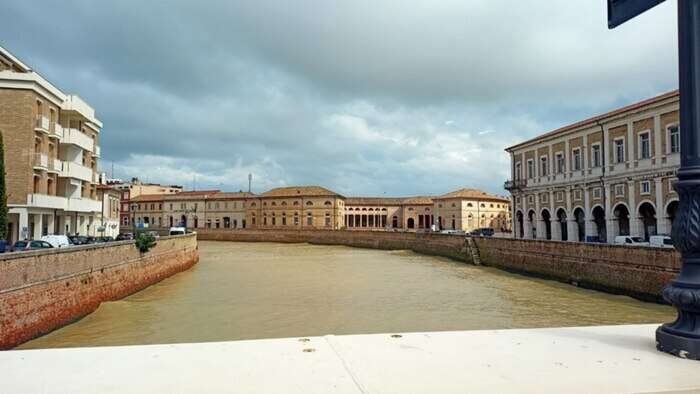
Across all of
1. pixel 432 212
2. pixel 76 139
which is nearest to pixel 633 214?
pixel 76 139

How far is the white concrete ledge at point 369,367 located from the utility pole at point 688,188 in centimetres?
41

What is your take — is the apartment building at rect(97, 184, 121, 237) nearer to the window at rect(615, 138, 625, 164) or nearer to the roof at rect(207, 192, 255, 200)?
the roof at rect(207, 192, 255, 200)

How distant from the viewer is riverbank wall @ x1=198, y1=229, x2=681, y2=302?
19.2 m

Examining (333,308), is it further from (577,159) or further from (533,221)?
(533,221)

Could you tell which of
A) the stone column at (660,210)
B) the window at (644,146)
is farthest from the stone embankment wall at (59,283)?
the window at (644,146)

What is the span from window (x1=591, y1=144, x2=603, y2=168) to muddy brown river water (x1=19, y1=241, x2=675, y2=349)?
12.3m

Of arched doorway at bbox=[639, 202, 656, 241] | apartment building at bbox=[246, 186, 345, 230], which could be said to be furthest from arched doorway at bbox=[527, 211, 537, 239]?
apartment building at bbox=[246, 186, 345, 230]

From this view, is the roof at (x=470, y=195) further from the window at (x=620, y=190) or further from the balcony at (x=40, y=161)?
the balcony at (x=40, y=161)

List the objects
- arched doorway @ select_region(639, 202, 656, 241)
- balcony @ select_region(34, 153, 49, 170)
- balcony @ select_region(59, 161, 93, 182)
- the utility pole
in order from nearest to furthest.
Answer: the utility pole, balcony @ select_region(34, 153, 49, 170), arched doorway @ select_region(639, 202, 656, 241), balcony @ select_region(59, 161, 93, 182)

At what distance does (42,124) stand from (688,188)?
107ft

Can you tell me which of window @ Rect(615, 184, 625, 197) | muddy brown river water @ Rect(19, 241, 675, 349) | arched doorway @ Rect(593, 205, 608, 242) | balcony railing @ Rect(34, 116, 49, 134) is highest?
balcony railing @ Rect(34, 116, 49, 134)

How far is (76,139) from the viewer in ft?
111

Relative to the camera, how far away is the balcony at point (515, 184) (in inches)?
1783

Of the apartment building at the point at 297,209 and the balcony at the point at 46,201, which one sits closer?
the balcony at the point at 46,201
